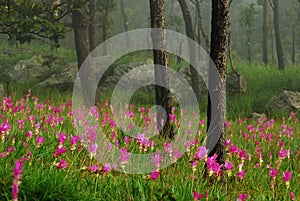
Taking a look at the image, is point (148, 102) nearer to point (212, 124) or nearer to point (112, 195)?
point (212, 124)

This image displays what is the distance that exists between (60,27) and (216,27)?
6.01 metres

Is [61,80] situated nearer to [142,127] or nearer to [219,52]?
[142,127]

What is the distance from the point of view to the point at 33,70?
65.5 ft

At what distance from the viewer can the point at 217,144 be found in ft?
14.5

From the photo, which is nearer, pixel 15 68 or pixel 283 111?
pixel 283 111

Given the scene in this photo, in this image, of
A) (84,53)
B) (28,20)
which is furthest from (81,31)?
(28,20)

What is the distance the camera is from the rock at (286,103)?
13.8 meters

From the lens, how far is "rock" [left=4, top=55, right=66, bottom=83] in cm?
1936

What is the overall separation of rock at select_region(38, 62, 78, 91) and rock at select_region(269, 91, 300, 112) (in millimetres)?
9409

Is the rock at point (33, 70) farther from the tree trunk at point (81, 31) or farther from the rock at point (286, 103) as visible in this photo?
the rock at point (286, 103)

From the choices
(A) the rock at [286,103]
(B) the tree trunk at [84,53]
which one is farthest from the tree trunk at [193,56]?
(B) the tree trunk at [84,53]

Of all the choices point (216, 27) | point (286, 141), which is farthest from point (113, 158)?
point (286, 141)

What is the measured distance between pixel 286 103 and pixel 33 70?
1319 centimetres

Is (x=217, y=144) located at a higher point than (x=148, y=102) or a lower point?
higher
